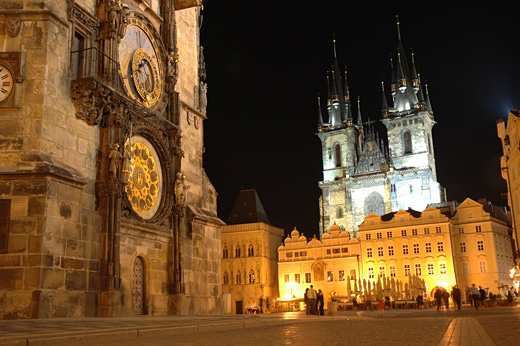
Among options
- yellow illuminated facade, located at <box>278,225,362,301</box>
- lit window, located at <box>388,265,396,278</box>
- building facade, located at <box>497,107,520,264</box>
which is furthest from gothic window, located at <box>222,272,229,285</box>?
building facade, located at <box>497,107,520,264</box>

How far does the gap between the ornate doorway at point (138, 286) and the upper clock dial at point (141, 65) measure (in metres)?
4.92

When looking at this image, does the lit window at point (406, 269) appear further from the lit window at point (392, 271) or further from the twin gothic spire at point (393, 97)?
the twin gothic spire at point (393, 97)

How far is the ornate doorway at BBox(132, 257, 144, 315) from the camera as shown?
1566cm

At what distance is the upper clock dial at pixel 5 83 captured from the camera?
12773 mm

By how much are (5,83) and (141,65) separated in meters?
5.30

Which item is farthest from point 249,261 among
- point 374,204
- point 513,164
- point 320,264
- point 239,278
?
point 513,164

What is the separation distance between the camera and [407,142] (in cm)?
7131

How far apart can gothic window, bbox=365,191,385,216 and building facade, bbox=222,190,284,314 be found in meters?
14.4

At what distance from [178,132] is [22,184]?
6.95m

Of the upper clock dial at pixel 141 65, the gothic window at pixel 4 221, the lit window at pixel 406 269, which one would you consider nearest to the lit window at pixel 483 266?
the lit window at pixel 406 269

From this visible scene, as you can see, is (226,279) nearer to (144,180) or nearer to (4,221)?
(144,180)

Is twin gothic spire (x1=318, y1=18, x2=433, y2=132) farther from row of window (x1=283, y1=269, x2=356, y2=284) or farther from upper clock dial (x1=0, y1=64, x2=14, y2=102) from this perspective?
upper clock dial (x1=0, y1=64, x2=14, y2=102)

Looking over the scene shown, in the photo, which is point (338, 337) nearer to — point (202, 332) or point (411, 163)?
point (202, 332)

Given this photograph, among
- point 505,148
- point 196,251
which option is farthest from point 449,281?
point 196,251
